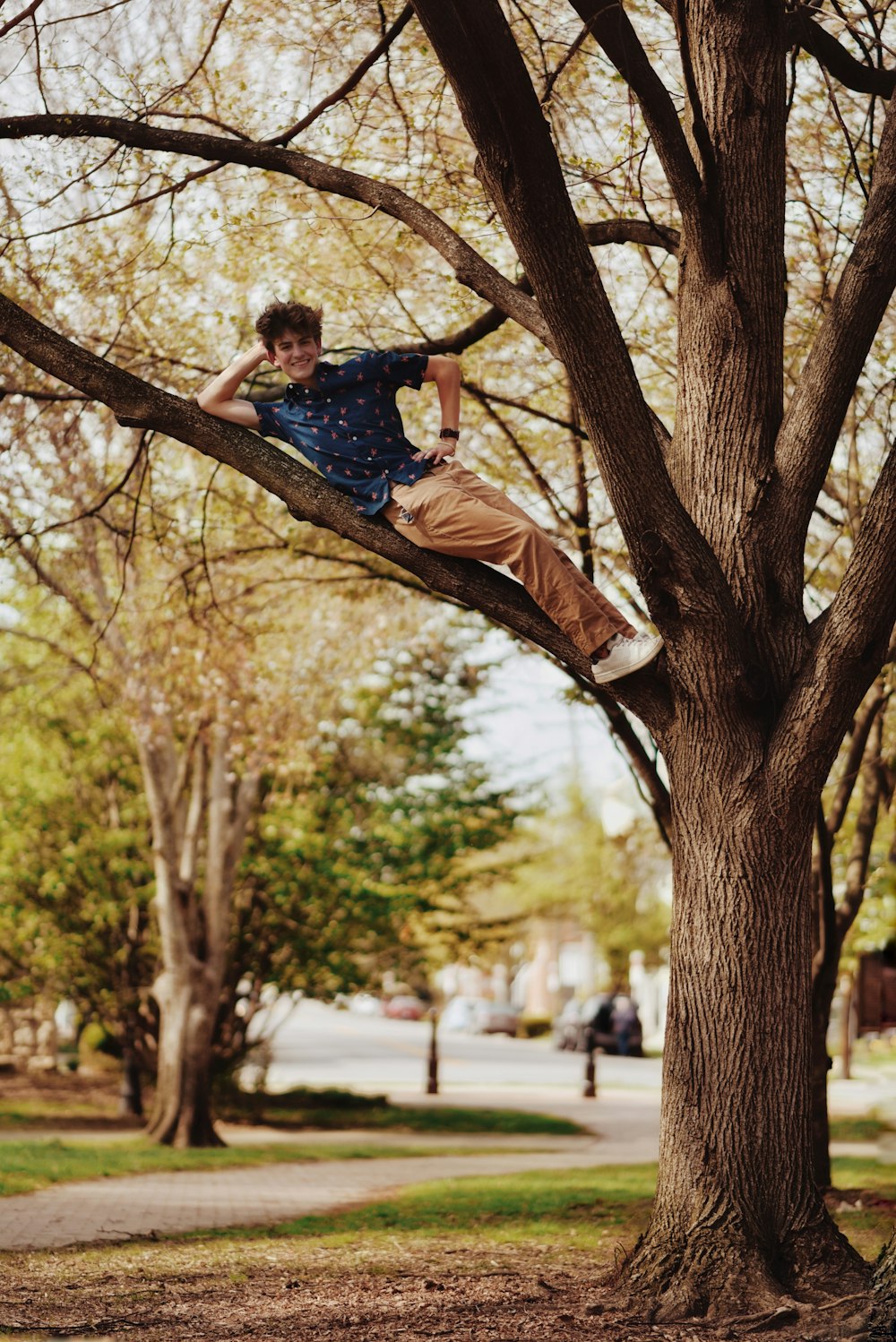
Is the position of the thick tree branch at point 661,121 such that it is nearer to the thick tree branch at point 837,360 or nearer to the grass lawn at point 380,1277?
the thick tree branch at point 837,360

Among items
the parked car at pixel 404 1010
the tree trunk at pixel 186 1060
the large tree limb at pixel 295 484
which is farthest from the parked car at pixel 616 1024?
the parked car at pixel 404 1010

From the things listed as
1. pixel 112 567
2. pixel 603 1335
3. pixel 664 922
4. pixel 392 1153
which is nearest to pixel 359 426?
pixel 603 1335

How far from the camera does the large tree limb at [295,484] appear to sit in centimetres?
579

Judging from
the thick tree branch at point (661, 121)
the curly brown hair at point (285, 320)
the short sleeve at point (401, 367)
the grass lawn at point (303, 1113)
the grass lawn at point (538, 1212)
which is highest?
the thick tree branch at point (661, 121)

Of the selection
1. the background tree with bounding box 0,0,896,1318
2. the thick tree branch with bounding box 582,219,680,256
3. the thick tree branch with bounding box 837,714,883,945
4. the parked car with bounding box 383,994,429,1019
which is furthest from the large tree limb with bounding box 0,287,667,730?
the parked car with bounding box 383,994,429,1019

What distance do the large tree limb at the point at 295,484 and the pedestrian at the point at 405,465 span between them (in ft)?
0.28

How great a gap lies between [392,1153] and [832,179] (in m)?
10.4

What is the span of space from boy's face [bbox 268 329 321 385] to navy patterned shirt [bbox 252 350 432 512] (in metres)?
0.07

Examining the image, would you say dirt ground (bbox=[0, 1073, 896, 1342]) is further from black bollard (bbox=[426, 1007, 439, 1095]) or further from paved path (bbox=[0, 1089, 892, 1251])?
black bollard (bbox=[426, 1007, 439, 1095])

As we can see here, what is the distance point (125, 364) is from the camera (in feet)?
29.9

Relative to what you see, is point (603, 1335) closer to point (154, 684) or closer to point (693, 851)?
point (693, 851)

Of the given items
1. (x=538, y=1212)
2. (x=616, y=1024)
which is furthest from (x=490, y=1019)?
(x=538, y=1212)

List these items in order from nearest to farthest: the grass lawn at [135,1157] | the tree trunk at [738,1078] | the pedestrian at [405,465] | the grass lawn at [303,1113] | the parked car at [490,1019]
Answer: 1. the tree trunk at [738,1078]
2. the pedestrian at [405,465]
3. the grass lawn at [135,1157]
4. the grass lawn at [303,1113]
5. the parked car at [490,1019]

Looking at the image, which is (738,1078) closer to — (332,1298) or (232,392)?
(332,1298)
